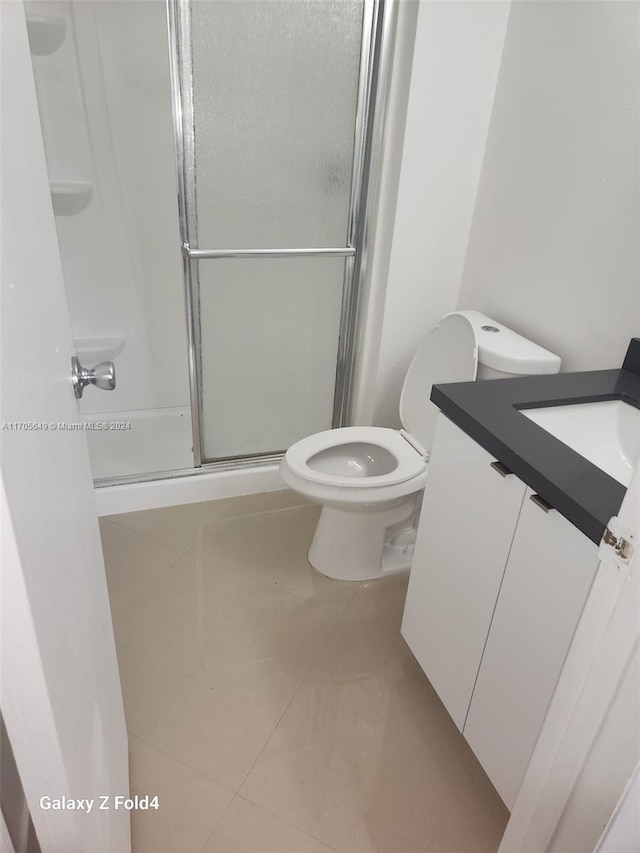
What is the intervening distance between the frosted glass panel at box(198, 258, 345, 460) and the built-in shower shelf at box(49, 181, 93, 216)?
80cm

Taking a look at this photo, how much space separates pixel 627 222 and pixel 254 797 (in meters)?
1.62

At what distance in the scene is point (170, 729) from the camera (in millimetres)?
1502

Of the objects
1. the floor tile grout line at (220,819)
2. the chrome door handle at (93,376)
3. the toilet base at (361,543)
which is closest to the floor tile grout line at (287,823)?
the floor tile grout line at (220,819)

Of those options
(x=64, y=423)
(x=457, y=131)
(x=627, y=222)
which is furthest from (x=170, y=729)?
(x=457, y=131)

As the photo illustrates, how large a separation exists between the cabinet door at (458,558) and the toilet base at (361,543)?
1.32 feet

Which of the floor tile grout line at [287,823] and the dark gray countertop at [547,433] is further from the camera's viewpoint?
the floor tile grout line at [287,823]

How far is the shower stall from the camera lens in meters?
1.85

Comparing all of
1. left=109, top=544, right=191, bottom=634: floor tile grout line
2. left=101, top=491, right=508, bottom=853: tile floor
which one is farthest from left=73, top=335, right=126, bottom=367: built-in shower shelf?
left=109, top=544, right=191, bottom=634: floor tile grout line

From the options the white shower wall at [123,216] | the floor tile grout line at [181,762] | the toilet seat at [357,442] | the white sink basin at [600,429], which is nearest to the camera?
the white sink basin at [600,429]

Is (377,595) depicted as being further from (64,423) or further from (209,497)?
(64,423)

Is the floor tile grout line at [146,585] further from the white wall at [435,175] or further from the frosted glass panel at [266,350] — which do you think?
the white wall at [435,175]

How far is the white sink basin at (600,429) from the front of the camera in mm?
1248

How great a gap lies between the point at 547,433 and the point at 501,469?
12cm

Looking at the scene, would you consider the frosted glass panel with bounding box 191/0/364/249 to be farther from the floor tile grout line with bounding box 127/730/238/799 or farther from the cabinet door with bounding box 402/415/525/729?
the floor tile grout line with bounding box 127/730/238/799
